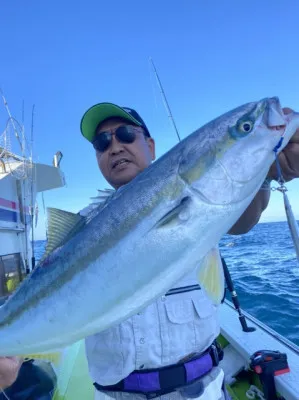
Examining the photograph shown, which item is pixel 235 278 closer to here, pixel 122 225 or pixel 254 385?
pixel 254 385

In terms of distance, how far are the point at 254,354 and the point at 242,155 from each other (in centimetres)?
318

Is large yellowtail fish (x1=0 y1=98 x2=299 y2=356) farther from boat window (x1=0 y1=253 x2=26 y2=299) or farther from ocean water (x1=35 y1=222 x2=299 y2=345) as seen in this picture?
boat window (x1=0 y1=253 x2=26 y2=299)

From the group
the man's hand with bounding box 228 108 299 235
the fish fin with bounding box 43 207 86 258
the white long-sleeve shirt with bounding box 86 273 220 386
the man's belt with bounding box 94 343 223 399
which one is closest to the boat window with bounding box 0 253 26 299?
the white long-sleeve shirt with bounding box 86 273 220 386

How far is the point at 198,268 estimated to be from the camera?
1736 mm

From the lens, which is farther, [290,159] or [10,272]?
[10,272]

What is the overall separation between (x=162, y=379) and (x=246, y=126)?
1825mm

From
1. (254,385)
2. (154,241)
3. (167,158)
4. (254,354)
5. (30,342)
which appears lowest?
(254,385)

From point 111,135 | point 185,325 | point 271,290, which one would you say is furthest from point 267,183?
point 271,290

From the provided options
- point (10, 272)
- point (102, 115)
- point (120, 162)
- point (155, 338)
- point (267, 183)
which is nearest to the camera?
point (267, 183)

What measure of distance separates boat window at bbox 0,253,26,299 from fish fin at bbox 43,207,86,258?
8.38 meters

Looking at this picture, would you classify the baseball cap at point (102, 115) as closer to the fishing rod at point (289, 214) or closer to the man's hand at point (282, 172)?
the man's hand at point (282, 172)

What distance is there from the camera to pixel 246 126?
1742 mm

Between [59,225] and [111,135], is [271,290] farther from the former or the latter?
[59,225]

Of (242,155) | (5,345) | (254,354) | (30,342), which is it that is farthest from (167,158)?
(254,354)
